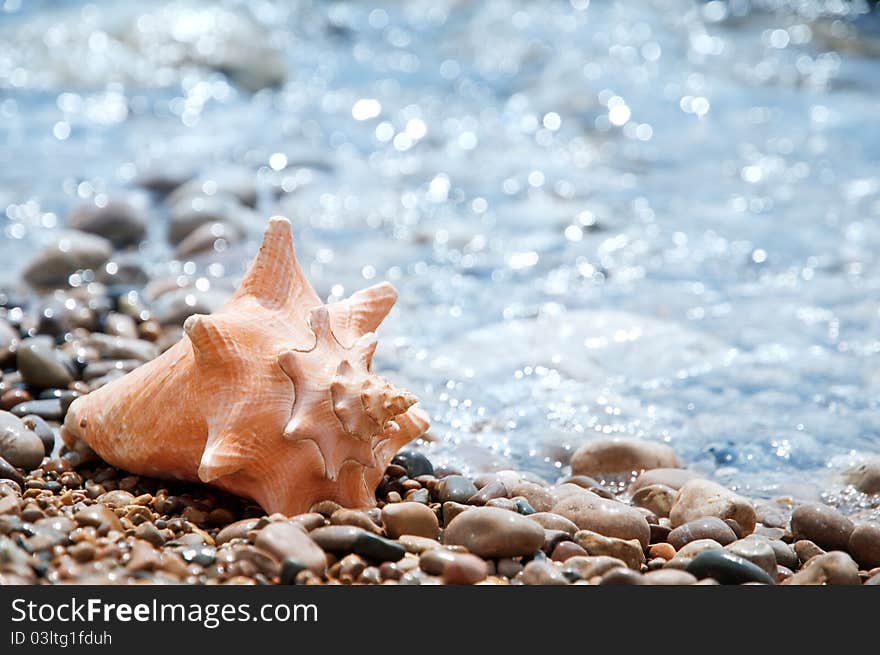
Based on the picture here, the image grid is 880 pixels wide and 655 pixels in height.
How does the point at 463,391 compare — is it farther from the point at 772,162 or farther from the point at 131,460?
the point at 772,162

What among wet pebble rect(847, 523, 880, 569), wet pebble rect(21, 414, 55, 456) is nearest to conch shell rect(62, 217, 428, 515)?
wet pebble rect(21, 414, 55, 456)

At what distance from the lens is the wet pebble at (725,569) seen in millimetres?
3271

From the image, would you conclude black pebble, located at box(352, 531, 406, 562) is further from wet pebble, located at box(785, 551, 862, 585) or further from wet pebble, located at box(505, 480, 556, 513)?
wet pebble, located at box(785, 551, 862, 585)

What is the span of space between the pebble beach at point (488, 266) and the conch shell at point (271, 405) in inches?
6.1

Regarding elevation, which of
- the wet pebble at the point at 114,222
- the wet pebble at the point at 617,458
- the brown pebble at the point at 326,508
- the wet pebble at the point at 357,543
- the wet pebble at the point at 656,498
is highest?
the wet pebble at the point at 114,222

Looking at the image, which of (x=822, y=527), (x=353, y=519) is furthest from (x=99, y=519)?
(x=822, y=527)

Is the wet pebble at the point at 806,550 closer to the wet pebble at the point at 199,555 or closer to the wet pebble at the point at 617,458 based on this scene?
the wet pebble at the point at 617,458

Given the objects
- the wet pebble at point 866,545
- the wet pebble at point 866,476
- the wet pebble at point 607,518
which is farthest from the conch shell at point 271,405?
the wet pebble at point 866,476

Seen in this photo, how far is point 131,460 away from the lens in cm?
382

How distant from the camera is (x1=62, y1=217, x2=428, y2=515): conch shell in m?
3.47

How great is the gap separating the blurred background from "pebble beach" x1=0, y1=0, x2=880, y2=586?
28 millimetres

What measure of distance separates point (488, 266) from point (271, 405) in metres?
3.49

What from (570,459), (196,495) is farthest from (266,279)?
(570,459)

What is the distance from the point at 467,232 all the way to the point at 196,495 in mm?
3884
